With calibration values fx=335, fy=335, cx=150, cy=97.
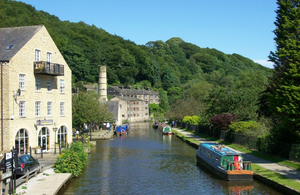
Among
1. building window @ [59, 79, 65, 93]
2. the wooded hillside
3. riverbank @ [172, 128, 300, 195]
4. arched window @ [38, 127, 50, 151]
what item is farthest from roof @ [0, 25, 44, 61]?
the wooded hillside

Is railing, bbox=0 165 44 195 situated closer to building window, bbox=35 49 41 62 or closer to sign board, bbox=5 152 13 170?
sign board, bbox=5 152 13 170

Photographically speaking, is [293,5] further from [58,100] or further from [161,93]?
[161,93]

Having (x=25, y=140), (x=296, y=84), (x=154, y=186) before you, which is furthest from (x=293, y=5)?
(x=25, y=140)

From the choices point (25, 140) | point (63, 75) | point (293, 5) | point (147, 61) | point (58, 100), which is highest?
point (147, 61)

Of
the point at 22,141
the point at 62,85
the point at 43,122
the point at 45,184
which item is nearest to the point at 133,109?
the point at 62,85

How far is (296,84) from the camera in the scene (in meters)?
23.0

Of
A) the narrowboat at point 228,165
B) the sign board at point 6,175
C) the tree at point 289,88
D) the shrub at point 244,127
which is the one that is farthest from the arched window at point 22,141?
the shrub at point 244,127

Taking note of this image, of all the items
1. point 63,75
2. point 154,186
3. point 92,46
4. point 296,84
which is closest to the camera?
point 154,186

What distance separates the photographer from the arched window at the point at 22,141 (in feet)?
94.8

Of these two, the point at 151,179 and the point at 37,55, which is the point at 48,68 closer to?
the point at 37,55

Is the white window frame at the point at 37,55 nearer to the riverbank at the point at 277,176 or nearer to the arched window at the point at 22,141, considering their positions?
the arched window at the point at 22,141

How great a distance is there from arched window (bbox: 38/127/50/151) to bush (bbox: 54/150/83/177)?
31.9ft

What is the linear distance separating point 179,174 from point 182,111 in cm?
5356

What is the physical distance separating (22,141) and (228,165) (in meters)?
18.1
